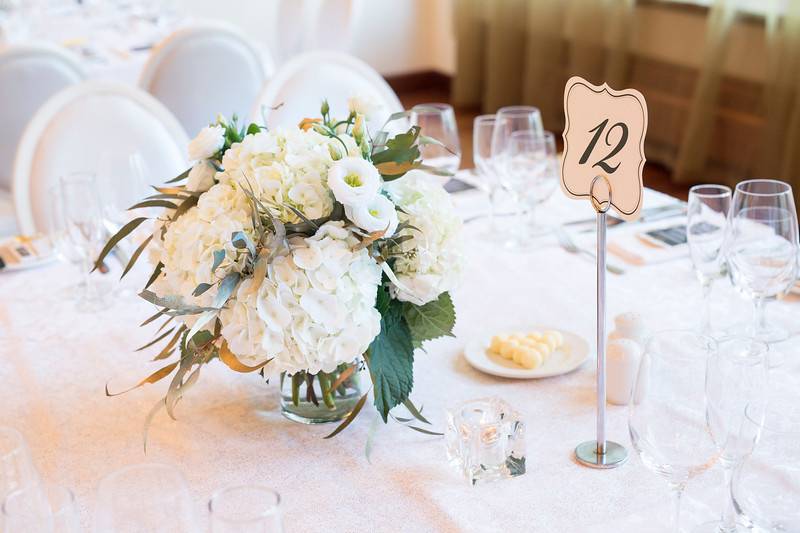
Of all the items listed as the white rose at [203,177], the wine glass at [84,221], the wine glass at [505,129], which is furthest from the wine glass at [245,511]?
the wine glass at [505,129]

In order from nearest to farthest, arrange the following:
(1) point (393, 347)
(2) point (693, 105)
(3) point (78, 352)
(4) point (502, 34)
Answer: (1) point (393, 347), (3) point (78, 352), (2) point (693, 105), (4) point (502, 34)

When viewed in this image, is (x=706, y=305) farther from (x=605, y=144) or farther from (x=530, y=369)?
(x=605, y=144)

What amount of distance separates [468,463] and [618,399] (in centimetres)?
25

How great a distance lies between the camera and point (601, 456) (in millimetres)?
1112

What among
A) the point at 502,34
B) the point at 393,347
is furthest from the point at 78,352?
the point at 502,34

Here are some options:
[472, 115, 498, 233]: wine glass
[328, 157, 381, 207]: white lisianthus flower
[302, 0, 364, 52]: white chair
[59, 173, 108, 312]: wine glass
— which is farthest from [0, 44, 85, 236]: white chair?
[328, 157, 381, 207]: white lisianthus flower

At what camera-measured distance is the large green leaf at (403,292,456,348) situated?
46.1 inches

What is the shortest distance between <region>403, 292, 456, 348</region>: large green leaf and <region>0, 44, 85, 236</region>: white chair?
79.5 inches

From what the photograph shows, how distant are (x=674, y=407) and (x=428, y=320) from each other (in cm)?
36

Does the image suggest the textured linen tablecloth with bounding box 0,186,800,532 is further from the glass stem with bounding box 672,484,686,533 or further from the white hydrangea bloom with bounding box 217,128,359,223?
the white hydrangea bloom with bounding box 217,128,359,223

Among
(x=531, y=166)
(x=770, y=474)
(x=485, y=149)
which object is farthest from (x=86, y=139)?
(x=770, y=474)

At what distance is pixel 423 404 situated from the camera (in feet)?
4.17

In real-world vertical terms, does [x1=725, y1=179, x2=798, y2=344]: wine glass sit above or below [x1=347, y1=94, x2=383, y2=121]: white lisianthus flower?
below

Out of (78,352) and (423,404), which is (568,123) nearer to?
(423,404)
